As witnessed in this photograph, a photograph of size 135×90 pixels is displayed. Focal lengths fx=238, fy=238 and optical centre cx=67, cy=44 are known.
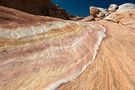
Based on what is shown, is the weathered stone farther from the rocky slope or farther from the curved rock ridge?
the curved rock ridge

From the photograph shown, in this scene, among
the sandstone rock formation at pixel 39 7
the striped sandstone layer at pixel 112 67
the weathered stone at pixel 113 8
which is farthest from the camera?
the sandstone rock formation at pixel 39 7

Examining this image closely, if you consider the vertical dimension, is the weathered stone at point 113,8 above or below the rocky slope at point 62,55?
above

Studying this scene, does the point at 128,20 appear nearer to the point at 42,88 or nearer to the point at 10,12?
the point at 10,12

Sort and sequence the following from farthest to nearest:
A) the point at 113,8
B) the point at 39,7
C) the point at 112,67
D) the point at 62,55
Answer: the point at 39,7, the point at 113,8, the point at 62,55, the point at 112,67

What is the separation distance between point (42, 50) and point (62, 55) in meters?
0.50

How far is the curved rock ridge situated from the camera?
15.4ft

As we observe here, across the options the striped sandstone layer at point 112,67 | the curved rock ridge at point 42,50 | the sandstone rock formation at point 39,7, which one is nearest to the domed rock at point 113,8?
the striped sandstone layer at point 112,67

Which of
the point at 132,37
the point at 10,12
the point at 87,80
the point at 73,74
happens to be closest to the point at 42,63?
the point at 73,74

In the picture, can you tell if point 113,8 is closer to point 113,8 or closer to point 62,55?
point 113,8

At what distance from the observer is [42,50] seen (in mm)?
5676

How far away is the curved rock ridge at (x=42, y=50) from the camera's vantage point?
185 inches

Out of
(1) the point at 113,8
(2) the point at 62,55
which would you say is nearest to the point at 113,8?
(1) the point at 113,8

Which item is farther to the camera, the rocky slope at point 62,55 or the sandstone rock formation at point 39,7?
the sandstone rock formation at point 39,7

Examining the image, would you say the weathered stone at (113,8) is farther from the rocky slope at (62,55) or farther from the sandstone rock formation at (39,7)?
the sandstone rock formation at (39,7)
